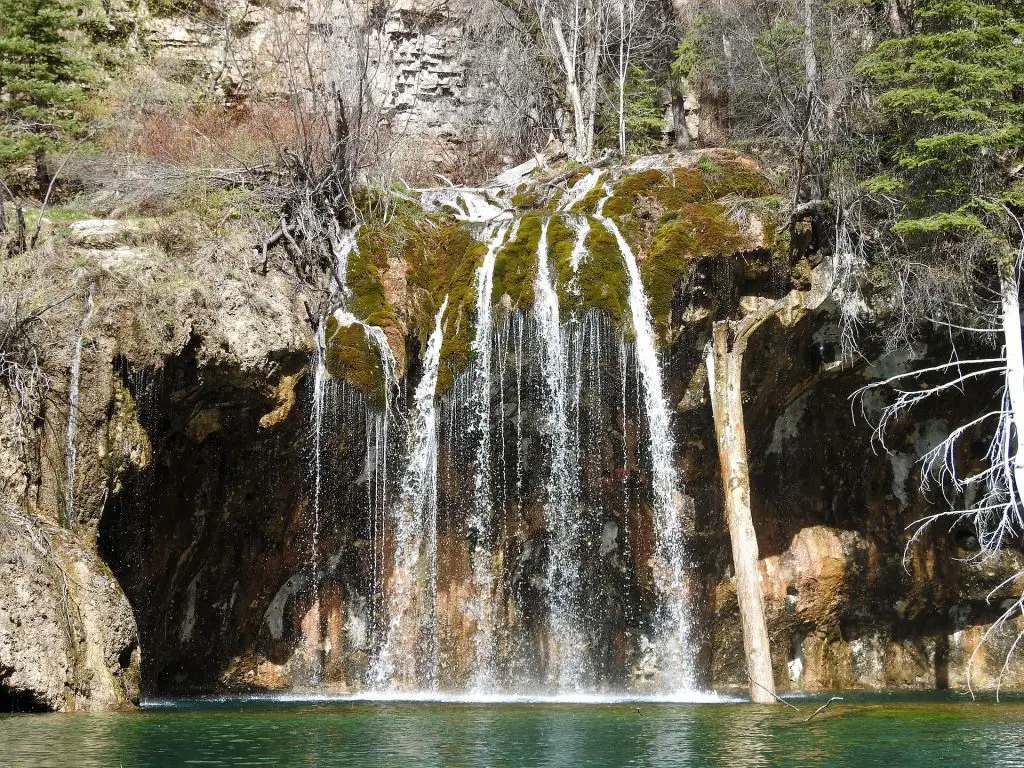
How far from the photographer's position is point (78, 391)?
12.9 meters

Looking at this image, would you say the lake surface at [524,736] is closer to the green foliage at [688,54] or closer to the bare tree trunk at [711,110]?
the bare tree trunk at [711,110]

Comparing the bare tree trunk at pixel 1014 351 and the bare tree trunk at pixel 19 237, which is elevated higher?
the bare tree trunk at pixel 19 237

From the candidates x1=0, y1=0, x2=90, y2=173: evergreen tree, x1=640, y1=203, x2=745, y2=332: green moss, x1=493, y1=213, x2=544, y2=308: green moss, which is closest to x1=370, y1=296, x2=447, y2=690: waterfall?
x1=493, y1=213, x2=544, y2=308: green moss

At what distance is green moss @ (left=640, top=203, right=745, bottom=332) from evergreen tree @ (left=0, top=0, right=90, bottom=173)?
10.4m

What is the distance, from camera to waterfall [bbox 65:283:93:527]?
12617mm

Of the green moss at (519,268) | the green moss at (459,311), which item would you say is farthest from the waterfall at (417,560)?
the green moss at (519,268)

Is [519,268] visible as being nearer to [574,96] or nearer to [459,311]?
[459,311]

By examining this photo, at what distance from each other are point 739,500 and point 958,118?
21.7ft

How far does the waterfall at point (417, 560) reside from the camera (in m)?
16.3

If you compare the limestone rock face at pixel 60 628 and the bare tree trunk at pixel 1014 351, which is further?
the bare tree trunk at pixel 1014 351

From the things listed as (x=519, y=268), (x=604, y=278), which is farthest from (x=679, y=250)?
Result: (x=519, y=268)

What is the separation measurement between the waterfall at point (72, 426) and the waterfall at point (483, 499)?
5.63m

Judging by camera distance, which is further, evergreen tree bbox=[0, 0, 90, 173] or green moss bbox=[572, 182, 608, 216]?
evergreen tree bbox=[0, 0, 90, 173]

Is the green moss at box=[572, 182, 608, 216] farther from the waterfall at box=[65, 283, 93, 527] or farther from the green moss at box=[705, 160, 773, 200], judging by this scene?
the waterfall at box=[65, 283, 93, 527]
